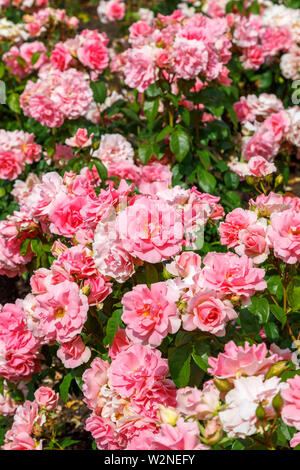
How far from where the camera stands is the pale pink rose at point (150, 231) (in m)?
1.14

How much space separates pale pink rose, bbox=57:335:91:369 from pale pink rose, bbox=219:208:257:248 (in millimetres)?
411

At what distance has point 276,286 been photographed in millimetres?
1331

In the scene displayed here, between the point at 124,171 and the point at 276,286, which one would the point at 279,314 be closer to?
the point at 276,286

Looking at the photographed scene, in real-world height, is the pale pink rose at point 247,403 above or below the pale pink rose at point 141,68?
below

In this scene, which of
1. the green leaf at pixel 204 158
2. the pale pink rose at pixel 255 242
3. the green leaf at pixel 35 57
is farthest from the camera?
the green leaf at pixel 35 57

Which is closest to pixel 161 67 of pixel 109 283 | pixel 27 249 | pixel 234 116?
pixel 234 116

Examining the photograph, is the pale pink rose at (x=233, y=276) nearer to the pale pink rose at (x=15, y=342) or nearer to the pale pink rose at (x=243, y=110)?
the pale pink rose at (x=15, y=342)

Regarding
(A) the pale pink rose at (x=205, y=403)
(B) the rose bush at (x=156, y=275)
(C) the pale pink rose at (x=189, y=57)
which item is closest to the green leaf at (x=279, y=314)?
(B) the rose bush at (x=156, y=275)

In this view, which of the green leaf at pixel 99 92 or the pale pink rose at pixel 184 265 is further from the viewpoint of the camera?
the green leaf at pixel 99 92

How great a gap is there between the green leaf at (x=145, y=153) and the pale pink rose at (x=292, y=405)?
1.34 metres

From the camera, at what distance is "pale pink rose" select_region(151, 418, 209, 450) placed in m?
0.90

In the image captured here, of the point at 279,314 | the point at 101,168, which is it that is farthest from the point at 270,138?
the point at 279,314

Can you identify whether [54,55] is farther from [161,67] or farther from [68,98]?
[161,67]
